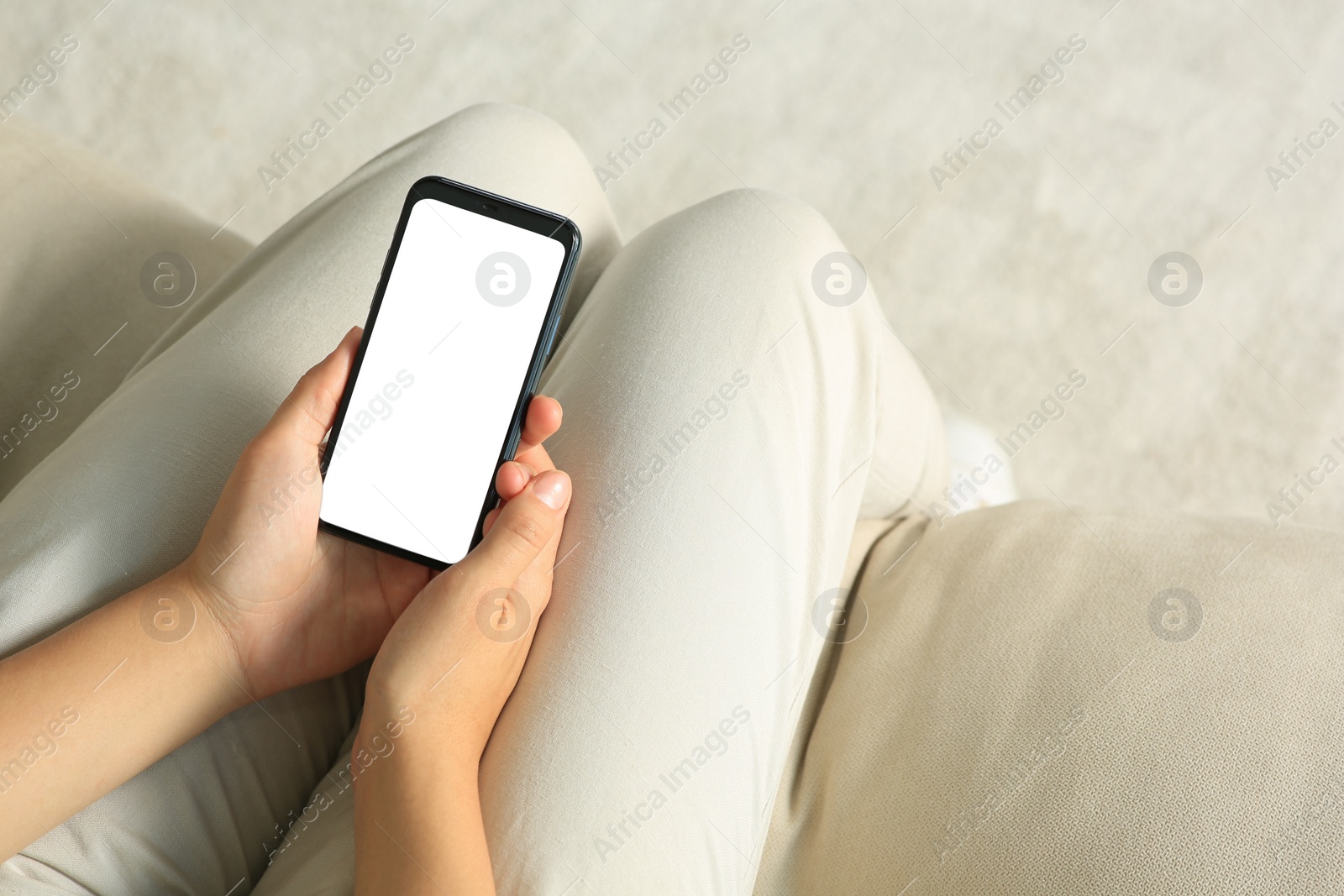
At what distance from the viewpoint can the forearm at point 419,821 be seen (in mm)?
437

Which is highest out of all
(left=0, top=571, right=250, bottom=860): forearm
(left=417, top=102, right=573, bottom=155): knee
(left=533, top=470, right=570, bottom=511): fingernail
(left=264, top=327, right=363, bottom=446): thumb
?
(left=417, top=102, right=573, bottom=155): knee

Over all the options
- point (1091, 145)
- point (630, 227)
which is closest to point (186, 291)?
point (630, 227)

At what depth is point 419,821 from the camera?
0.45 metres

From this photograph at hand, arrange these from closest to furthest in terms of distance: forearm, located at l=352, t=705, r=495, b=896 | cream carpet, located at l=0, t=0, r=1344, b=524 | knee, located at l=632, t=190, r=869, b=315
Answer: forearm, located at l=352, t=705, r=495, b=896
knee, located at l=632, t=190, r=869, b=315
cream carpet, located at l=0, t=0, r=1344, b=524

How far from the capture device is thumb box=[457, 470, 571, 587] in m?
0.52

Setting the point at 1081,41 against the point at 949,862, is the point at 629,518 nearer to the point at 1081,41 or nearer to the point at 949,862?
the point at 949,862

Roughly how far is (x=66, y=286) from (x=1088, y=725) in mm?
809

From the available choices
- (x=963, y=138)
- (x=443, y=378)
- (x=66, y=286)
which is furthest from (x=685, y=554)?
(x=963, y=138)

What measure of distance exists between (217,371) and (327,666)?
0.22m

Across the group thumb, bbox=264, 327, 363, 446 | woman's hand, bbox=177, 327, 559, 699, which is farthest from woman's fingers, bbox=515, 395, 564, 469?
thumb, bbox=264, 327, 363, 446

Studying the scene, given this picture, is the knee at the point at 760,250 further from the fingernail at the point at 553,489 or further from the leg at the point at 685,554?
the fingernail at the point at 553,489

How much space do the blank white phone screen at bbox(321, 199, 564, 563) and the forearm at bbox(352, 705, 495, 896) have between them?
0.49 feet

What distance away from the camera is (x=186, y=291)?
79 cm

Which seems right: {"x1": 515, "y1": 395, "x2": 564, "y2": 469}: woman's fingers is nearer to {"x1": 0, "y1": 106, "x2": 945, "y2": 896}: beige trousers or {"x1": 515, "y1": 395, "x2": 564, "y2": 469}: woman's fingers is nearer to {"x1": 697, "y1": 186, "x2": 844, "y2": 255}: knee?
{"x1": 0, "y1": 106, "x2": 945, "y2": 896}: beige trousers
